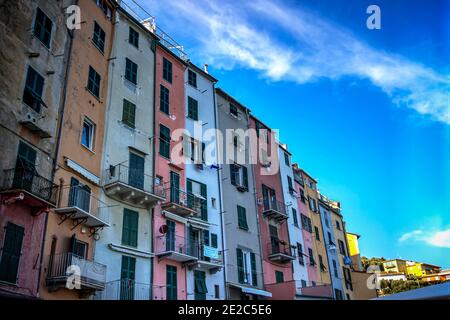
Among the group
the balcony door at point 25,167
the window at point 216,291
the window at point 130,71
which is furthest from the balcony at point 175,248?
the window at point 130,71

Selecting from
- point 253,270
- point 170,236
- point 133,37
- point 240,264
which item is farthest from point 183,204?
point 133,37

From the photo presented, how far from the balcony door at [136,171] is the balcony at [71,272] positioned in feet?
19.7

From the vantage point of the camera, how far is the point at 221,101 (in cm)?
3988

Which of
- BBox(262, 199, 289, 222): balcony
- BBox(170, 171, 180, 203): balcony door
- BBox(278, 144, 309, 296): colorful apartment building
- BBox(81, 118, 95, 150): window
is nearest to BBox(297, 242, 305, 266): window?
BBox(278, 144, 309, 296): colorful apartment building

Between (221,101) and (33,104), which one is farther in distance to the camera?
(221,101)

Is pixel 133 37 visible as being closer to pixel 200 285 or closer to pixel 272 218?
pixel 200 285

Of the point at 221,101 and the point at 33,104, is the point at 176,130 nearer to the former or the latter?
the point at 221,101

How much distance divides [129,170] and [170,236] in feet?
16.9

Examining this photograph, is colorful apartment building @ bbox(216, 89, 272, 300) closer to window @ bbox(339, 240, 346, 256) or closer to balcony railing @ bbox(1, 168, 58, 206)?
balcony railing @ bbox(1, 168, 58, 206)

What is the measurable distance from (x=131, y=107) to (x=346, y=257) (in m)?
37.8

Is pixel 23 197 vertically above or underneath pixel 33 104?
underneath

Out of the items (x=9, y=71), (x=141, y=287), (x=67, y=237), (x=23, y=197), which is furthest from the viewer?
(x=141, y=287)

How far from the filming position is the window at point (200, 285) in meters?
28.5
